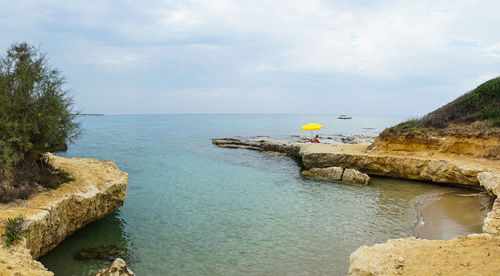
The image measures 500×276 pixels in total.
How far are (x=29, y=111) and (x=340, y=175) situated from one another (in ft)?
49.9

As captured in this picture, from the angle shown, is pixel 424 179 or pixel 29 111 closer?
pixel 29 111

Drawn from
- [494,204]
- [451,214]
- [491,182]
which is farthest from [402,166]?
[494,204]

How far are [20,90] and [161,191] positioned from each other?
786cm

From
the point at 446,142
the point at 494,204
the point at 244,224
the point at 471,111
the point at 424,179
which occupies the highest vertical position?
the point at 471,111

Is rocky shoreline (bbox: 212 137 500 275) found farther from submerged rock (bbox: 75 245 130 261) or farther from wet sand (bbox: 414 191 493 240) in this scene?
submerged rock (bbox: 75 245 130 261)

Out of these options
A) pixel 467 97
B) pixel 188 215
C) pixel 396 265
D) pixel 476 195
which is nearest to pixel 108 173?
pixel 188 215

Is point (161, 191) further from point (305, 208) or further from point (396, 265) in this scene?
point (396, 265)

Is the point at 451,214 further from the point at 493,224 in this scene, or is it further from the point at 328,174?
the point at 328,174

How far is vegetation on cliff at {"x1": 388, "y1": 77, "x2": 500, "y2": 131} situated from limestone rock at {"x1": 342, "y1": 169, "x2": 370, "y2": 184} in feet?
21.7

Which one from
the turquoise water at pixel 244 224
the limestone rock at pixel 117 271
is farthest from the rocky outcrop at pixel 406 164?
the limestone rock at pixel 117 271

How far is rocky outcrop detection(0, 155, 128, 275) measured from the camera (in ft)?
22.4

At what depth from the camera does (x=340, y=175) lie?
17859 mm

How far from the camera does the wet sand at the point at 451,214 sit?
31.7 feet

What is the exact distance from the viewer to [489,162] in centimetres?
1520
